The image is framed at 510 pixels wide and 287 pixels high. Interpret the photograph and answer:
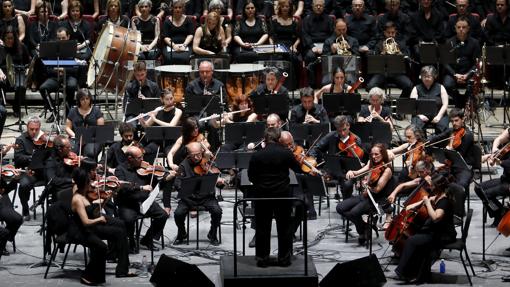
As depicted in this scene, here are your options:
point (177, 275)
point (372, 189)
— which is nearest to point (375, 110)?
point (372, 189)

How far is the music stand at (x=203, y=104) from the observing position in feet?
49.1

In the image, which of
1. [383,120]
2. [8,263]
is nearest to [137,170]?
[8,263]

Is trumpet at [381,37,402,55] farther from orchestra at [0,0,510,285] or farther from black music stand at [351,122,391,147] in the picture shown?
black music stand at [351,122,391,147]

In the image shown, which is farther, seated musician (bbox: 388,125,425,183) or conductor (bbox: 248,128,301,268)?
seated musician (bbox: 388,125,425,183)

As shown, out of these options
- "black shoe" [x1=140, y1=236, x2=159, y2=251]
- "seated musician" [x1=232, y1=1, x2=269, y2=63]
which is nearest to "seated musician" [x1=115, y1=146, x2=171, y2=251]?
"black shoe" [x1=140, y1=236, x2=159, y2=251]

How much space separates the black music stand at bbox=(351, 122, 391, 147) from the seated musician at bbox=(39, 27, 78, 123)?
468 centimetres

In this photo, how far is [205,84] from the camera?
16.0m

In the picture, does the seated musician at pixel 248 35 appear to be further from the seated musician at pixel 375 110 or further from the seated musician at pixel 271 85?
the seated musician at pixel 375 110

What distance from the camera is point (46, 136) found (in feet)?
46.9

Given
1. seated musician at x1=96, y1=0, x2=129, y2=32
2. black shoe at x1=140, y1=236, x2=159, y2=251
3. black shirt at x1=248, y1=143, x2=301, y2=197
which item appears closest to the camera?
black shirt at x1=248, y1=143, x2=301, y2=197

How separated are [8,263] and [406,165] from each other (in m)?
4.56

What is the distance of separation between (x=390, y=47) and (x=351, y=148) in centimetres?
358

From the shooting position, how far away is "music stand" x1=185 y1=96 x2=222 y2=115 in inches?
590

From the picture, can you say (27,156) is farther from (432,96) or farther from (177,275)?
(432,96)
